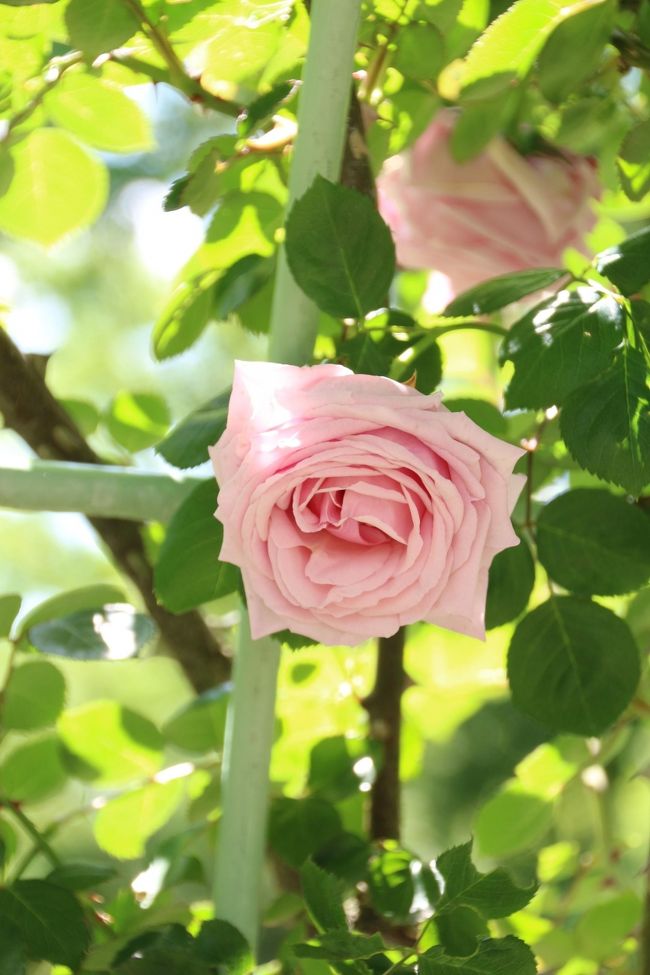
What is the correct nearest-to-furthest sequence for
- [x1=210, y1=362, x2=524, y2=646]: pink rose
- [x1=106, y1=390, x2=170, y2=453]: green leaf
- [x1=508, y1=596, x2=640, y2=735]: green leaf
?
[x1=210, y1=362, x2=524, y2=646]: pink rose → [x1=508, y1=596, x2=640, y2=735]: green leaf → [x1=106, y1=390, x2=170, y2=453]: green leaf

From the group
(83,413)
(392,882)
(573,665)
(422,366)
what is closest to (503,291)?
(422,366)

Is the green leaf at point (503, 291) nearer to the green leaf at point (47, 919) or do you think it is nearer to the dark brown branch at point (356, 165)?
the dark brown branch at point (356, 165)

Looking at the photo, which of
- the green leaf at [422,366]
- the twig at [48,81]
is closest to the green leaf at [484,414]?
the green leaf at [422,366]

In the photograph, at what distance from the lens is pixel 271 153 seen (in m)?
0.49

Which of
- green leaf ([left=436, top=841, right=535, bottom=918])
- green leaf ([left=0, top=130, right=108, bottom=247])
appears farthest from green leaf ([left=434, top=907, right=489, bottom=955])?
green leaf ([left=0, top=130, right=108, bottom=247])

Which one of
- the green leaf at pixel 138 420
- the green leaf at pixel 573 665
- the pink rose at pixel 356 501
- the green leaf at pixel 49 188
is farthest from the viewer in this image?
the green leaf at pixel 138 420

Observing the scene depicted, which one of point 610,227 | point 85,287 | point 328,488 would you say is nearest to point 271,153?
point 328,488

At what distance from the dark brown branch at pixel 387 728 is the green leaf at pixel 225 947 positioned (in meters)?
0.18

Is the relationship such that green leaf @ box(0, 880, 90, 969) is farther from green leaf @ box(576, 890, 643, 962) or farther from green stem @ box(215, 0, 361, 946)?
green leaf @ box(576, 890, 643, 962)

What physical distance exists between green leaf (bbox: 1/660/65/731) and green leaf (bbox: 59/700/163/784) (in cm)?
7

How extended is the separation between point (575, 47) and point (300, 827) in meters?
0.37

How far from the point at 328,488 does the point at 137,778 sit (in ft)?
1.01

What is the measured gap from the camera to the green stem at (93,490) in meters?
0.42

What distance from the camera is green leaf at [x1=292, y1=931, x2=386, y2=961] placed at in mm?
352
